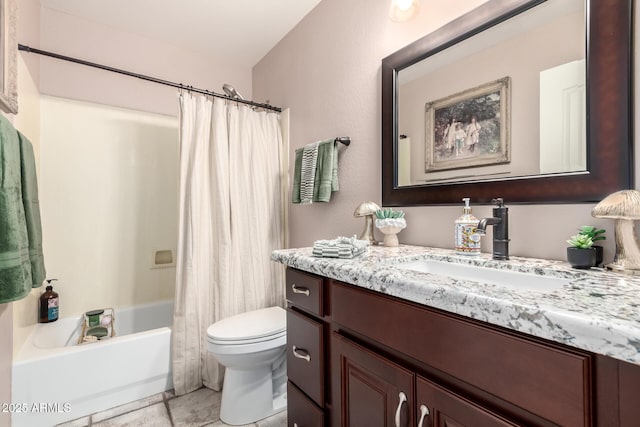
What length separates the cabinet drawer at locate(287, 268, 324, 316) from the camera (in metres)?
1.02

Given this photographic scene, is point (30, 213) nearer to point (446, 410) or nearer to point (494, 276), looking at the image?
point (446, 410)

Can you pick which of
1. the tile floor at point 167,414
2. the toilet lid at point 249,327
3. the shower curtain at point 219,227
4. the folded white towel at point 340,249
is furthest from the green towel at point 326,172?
the tile floor at point 167,414

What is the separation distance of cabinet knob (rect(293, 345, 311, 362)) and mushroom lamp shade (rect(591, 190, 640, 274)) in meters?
0.94

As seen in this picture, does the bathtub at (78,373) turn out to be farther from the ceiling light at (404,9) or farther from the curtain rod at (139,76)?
the ceiling light at (404,9)

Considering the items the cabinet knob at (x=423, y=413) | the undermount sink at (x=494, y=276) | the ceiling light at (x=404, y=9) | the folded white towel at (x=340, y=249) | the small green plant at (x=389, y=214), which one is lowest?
the cabinet knob at (x=423, y=413)

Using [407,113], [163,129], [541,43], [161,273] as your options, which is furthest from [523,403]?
[163,129]

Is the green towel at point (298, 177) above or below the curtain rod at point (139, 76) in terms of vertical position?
below

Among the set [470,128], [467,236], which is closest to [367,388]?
[467,236]

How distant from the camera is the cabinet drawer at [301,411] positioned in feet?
3.37

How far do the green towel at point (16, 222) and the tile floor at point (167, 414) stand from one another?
0.84m

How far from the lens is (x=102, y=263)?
2.22 m

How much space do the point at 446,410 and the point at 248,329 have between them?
1.16 meters

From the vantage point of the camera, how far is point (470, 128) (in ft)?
3.83

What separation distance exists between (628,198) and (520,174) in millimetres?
311
